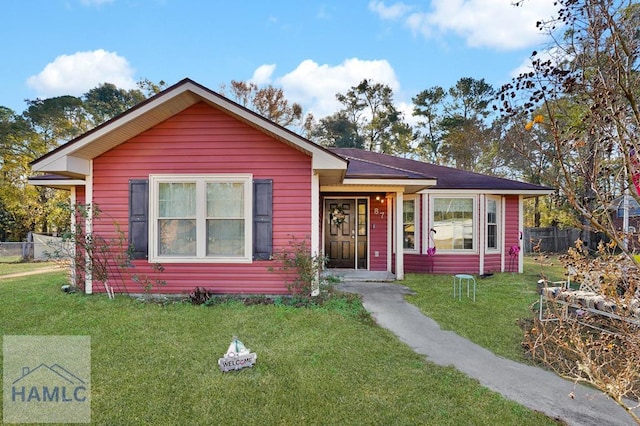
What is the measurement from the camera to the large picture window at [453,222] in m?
9.38

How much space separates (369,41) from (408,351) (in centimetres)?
1379

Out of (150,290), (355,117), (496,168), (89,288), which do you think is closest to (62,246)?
(89,288)

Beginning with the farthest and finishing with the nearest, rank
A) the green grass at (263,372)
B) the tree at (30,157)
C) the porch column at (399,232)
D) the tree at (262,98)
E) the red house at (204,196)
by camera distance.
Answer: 1. the tree at (262,98)
2. the tree at (30,157)
3. the porch column at (399,232)
4. the red house at (204,196)
5. the green grass at (263,372)

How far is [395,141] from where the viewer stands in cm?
2467

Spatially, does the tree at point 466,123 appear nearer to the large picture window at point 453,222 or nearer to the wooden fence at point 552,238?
the wooden fence at point 552,238

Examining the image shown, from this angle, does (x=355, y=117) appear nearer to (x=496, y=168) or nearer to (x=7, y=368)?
(x=496, y=168)

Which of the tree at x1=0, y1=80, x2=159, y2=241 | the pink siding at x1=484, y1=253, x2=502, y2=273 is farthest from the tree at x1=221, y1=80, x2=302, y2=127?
the pink siding at x1=484, y1=253, x2=502, y2=273

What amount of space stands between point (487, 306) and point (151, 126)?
7188 millimetres

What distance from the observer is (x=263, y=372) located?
3.35 meters

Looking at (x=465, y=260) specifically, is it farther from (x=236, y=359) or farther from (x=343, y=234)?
(x=236, y=359)

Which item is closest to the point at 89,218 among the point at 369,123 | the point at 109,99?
the point at 369,123

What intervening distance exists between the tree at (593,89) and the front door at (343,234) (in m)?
6.87

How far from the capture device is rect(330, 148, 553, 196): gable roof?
760 cm

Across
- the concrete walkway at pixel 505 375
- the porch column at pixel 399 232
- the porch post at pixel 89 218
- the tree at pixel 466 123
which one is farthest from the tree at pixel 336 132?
the concrete walkway at pixel 505 375
